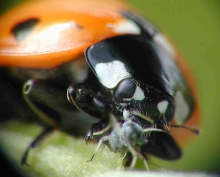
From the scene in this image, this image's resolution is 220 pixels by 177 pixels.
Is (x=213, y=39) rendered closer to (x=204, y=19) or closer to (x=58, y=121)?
(x=204, y=19)

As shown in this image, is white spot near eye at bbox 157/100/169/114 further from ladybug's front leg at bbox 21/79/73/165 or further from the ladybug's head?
ladybug's front leg at bbox 21/79/73/165

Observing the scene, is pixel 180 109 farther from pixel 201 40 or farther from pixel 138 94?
pixel 201 40

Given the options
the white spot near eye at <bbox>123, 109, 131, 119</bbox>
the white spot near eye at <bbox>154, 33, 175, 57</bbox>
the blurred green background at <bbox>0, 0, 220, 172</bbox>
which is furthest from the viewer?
the blurred green background at <bbox>0, 0, 220, 172</bbox>

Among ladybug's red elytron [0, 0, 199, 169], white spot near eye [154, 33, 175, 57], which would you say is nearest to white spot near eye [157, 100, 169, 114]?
ladybug's red elytron [0, 0, 199, 169]

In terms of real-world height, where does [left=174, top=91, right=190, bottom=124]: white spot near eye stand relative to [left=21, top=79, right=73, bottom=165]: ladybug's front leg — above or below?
above

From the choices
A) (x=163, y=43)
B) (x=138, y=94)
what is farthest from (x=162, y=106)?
(x=163, y=43)

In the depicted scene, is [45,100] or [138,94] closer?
[138,94]

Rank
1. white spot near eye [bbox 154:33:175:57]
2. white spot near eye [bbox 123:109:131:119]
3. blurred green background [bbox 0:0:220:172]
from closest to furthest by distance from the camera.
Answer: white spot near eye [bbox 123:109:131:119], white spot near eye [bbox 154:33:175:57], blurred green background [bbox 0:0:220:172]
